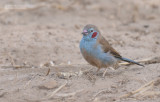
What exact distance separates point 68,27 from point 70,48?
5.00 feet

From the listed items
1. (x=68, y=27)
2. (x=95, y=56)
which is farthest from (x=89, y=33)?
(x=68, y=27)

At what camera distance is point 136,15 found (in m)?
10.6

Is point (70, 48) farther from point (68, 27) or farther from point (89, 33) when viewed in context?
point (89, 33)

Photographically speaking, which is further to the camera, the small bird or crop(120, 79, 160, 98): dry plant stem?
the small bird

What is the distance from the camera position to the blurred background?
7613 millimetres

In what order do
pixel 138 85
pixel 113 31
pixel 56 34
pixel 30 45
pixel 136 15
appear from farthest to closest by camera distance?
pixel 136 15, pixel 113 31, pixel 56 34, pixel 30 45, pixel 138 85

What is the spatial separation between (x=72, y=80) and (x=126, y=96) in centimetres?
99

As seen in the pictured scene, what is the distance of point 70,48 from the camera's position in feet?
25.9

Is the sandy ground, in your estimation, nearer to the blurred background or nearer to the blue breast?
the blurred background

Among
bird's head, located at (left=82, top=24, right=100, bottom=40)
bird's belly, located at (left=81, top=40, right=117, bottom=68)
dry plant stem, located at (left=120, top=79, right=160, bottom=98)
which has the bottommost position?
dry plant stem, located at (left=120, top=79, right=160, bottom=98)

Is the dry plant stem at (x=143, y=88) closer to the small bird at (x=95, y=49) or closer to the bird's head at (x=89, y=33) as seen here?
the small bird at (x=95, y=49)

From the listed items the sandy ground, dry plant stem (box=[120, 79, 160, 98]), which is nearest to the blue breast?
the sandy ground

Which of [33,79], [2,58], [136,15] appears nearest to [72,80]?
[33,79]

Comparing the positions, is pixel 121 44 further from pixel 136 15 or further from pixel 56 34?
pixel 136 15
